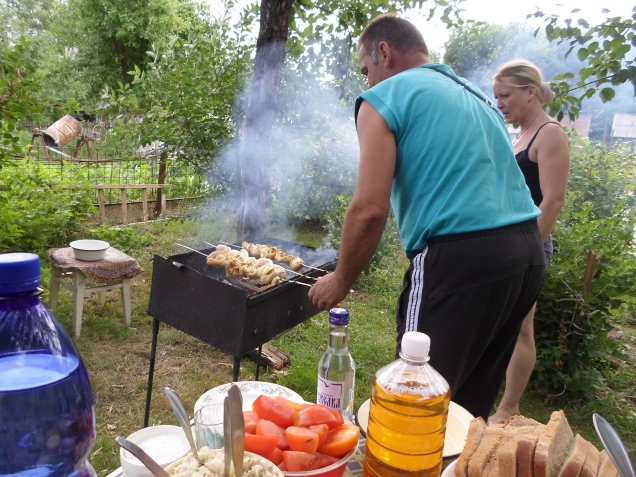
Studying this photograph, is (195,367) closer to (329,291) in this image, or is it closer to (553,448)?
(329,291)

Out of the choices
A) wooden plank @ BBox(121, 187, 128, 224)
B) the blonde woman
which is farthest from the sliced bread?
wooden plank @ BBox(121, 187, 128, 224)

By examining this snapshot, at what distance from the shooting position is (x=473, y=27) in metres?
5.73

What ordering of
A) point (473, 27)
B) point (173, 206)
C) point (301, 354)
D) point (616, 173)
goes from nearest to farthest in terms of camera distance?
point (301, 354) → point (473, 27) → point (616, 173) → point (173, 206)

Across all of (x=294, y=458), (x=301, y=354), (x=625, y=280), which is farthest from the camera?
(x=301, y=354)

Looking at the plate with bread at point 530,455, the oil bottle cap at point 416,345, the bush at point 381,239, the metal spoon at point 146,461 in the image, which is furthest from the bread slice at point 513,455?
the bush at point 381,239

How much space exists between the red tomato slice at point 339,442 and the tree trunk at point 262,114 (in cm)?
350

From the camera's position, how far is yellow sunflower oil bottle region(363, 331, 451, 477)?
112cm

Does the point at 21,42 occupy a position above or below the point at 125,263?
above

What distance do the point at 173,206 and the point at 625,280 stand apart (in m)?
9.37

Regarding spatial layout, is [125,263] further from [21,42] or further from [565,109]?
[565,109]

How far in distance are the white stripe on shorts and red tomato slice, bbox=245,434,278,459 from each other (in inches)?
46.9

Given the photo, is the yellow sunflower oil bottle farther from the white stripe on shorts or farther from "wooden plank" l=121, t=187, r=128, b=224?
"wooden plank" l=121, t=187, r=128, b=224

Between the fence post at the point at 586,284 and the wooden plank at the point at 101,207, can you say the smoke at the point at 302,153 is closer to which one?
the fence post at the point at 586,284

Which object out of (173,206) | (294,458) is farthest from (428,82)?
(173,206)
